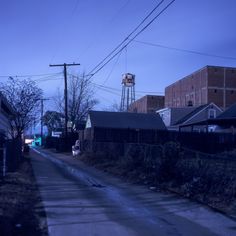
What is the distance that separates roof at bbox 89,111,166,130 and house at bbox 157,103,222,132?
13.2m

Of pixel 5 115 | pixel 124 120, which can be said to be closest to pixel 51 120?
pixel 124 120

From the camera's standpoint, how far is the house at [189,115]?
62.5 meters

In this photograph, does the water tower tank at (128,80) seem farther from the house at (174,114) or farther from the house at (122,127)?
the house at (122,127)

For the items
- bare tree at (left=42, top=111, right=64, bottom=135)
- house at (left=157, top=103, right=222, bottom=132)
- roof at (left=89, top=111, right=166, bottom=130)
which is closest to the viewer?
roof at (left=89, top=111, right=166, bottom=130)

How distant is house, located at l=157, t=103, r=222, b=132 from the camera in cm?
6247

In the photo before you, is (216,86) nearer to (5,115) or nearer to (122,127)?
(122,127)

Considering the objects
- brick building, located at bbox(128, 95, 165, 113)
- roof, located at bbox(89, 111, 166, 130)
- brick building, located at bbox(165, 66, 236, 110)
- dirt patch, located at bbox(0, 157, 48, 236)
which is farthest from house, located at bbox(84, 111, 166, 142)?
brick building, located at bbox(128, 95, 165, 113)

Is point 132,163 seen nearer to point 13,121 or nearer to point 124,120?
point 13,121

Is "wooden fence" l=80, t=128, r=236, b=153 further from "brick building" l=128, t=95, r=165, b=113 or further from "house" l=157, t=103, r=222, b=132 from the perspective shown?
"brick building" l=128, t=95, r=165, b=113

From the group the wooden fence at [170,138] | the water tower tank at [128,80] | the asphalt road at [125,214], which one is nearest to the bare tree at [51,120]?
the water tower tank at [128,80]

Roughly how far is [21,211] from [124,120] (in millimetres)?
34191

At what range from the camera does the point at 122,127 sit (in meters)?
43.5

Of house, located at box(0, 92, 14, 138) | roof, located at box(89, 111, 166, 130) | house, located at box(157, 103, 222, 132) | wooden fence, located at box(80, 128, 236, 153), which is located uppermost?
house, located at box(157, 103, 222, 132)

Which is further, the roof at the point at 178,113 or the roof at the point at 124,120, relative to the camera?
the roof at the point at 178,113
